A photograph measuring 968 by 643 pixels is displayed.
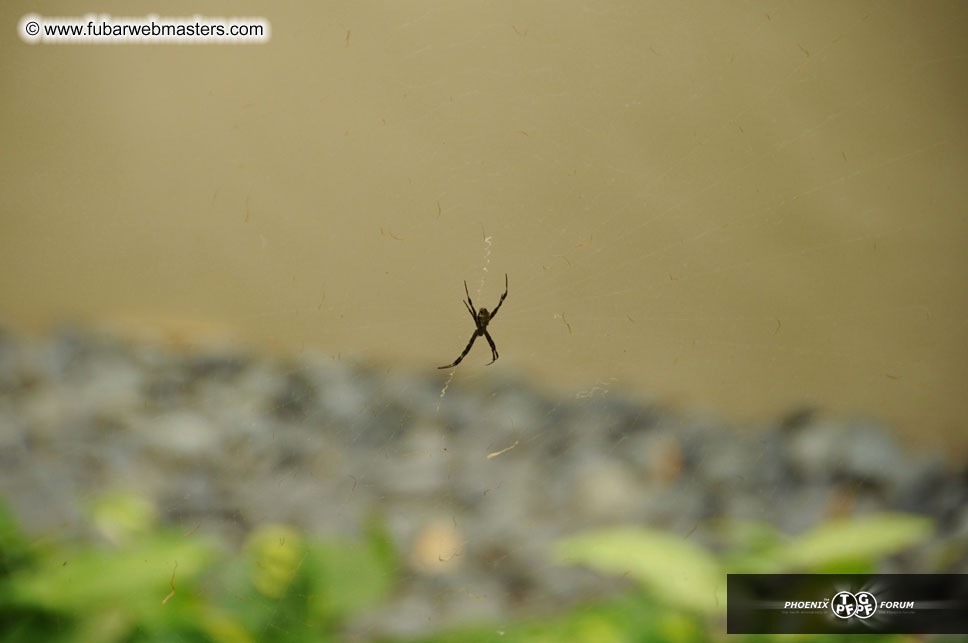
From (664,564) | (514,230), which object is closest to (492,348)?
(514,230)

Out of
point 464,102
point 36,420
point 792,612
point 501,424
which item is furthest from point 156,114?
point 792,612

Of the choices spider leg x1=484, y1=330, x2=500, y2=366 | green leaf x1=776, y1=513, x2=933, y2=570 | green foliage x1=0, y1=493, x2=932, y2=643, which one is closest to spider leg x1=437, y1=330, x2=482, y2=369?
spider leg x1=484, y1=330, x2=500, y2=366

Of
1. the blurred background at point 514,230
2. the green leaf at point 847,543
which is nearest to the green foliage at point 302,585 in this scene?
the green leaf at point 847,543

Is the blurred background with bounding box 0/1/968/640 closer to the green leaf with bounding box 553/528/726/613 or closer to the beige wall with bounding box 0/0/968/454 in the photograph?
the beige wall with bounding box 0/0/968/454

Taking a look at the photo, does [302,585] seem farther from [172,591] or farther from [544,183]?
[544,183]

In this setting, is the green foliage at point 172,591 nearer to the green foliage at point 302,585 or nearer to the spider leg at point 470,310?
the green foliage at point 302,585
